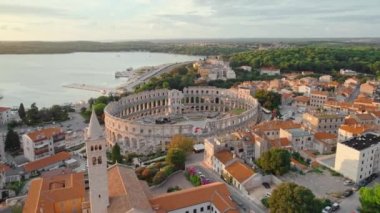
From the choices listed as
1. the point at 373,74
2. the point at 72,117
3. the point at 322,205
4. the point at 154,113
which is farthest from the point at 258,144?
the point at 373,74

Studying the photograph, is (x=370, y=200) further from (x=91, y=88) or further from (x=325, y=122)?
(x=91, y=88)

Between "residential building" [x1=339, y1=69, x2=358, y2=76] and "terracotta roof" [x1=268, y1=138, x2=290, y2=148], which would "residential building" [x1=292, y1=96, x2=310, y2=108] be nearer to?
"terracotta roof" [x1=268, y1=138, x2=290, y2=148]

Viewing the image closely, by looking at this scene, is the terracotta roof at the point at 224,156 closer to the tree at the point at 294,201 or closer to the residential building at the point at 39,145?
the tree at the point at 294,201

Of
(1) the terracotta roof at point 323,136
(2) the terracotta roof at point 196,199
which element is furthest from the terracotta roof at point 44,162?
(1) the terracotta roof at point 323,136

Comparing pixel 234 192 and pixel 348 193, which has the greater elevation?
pixel 348 193

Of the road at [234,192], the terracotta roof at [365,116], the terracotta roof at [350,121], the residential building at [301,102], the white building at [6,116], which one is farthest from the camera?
the residential building at [301,102]

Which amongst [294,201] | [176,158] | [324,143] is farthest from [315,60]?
[294,201]

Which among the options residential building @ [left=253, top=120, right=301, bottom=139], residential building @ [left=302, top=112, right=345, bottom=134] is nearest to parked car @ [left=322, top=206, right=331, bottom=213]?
residential building @ [left=253, top=120, right=301, bottom=139]

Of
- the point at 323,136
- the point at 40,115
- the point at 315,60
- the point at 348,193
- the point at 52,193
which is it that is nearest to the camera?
the point at 52,193
